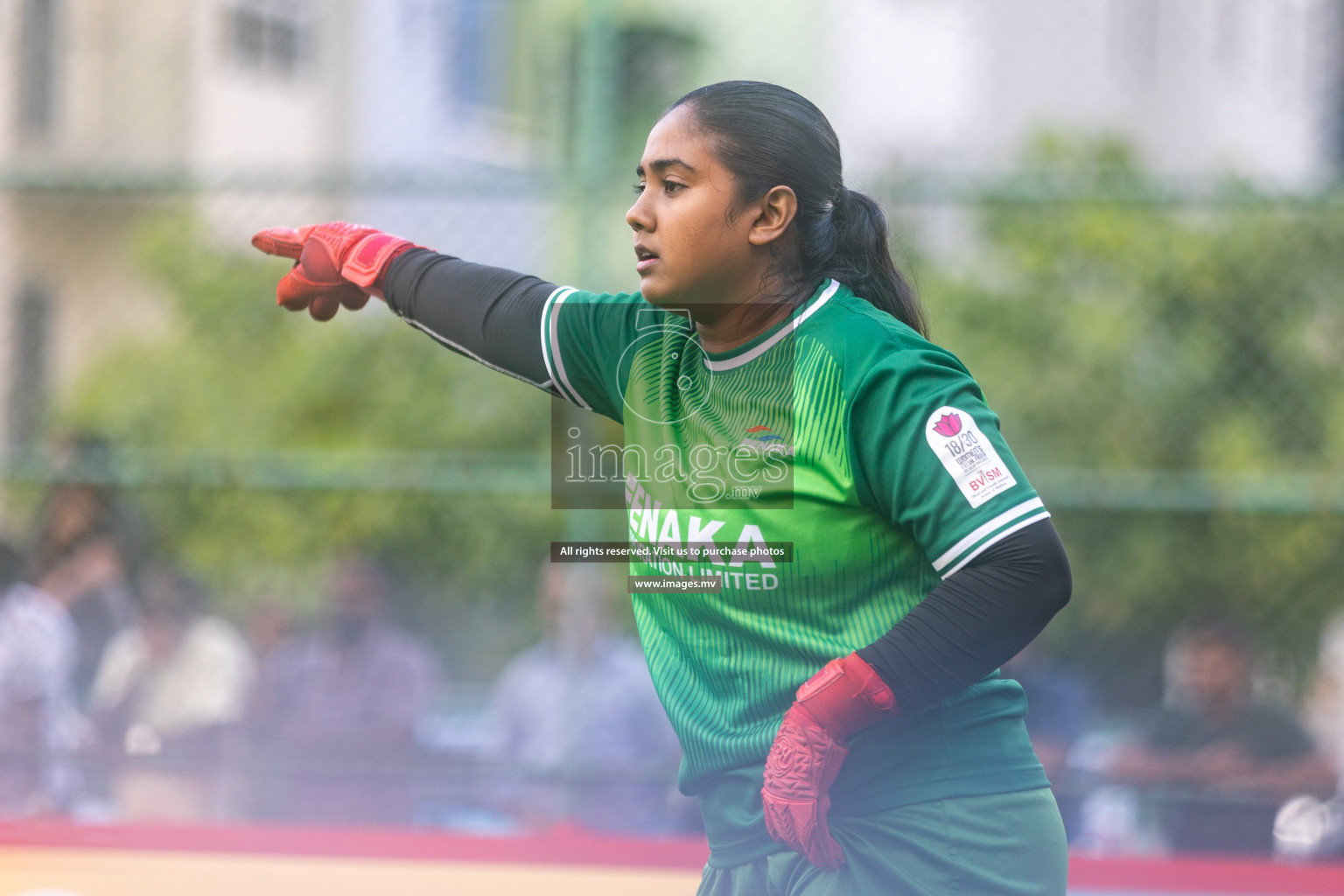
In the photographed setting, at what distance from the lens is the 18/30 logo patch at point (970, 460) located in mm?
1391

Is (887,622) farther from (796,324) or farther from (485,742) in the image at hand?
(485,742)

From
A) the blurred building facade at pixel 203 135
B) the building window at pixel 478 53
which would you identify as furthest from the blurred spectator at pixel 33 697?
the building window at pixel 478 53

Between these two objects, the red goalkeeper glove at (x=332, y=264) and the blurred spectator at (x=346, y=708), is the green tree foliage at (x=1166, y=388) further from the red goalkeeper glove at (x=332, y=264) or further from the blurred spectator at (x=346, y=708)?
the red goalkeeper glove at (x=332, y=264)

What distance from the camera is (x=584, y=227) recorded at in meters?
4.19

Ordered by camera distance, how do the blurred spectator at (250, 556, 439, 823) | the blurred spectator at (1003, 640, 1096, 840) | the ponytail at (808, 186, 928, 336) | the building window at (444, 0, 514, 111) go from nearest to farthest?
the ponytail at (808, 186, 928, 336), the blurred spectator at (250, 556, 439, 823), the blurred spectator at (1003, 640, 1096, 840), the building window at (444, 0, 514, 111)

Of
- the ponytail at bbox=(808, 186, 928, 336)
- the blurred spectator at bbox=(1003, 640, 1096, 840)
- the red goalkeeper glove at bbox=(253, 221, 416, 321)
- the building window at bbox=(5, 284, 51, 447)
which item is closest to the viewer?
the ponytail at bbox=(808, 186, 928, 336)

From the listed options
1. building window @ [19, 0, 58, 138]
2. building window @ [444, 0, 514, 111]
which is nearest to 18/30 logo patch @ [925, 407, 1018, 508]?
building window @ [19, 0, 58, 138]

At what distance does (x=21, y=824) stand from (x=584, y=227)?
89.6 inches

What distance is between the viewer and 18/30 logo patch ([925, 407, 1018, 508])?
54.7 inches

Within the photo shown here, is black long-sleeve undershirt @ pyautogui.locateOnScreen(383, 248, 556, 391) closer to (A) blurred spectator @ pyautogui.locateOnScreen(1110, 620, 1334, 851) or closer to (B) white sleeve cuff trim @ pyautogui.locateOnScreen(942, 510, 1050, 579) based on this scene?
(B) white sleeve cuff trim @ pyautogui.locateOnScreen(942, 510, 1050, 579)

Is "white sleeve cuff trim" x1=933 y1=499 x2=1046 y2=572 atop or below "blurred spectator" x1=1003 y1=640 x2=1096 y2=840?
atop

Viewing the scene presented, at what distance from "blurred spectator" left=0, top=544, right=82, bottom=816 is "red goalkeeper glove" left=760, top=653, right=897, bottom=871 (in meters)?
3.08

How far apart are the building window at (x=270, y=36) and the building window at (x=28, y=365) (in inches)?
119

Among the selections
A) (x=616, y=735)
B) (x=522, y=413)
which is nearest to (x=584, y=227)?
(x=616, y=735)
